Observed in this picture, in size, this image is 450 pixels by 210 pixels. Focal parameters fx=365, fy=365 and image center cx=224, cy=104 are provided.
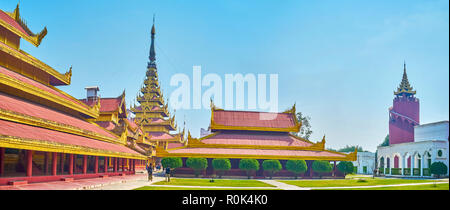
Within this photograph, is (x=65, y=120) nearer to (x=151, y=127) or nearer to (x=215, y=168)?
(x=215, y=168)

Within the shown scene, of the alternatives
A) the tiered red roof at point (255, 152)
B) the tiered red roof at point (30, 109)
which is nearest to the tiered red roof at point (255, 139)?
the tiered red roof at point (255, 152)

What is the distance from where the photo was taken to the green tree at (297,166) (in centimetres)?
3691

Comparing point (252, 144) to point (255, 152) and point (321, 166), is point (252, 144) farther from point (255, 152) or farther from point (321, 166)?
point (321, 166)

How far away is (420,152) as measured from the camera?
1698 inches

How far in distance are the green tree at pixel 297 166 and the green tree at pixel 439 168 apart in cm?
1384

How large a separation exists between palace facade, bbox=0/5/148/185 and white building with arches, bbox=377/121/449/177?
32.9 m

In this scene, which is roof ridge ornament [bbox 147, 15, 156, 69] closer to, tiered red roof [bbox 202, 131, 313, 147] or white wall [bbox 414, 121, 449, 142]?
tiered red roof [bbox 202, 131, 313, 147]

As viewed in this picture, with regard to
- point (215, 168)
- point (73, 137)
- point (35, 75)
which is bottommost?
point (215, 168)

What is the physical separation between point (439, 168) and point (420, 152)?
5.12m

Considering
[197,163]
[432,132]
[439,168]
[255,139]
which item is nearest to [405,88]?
[432,132]

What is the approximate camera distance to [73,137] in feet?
81.3
